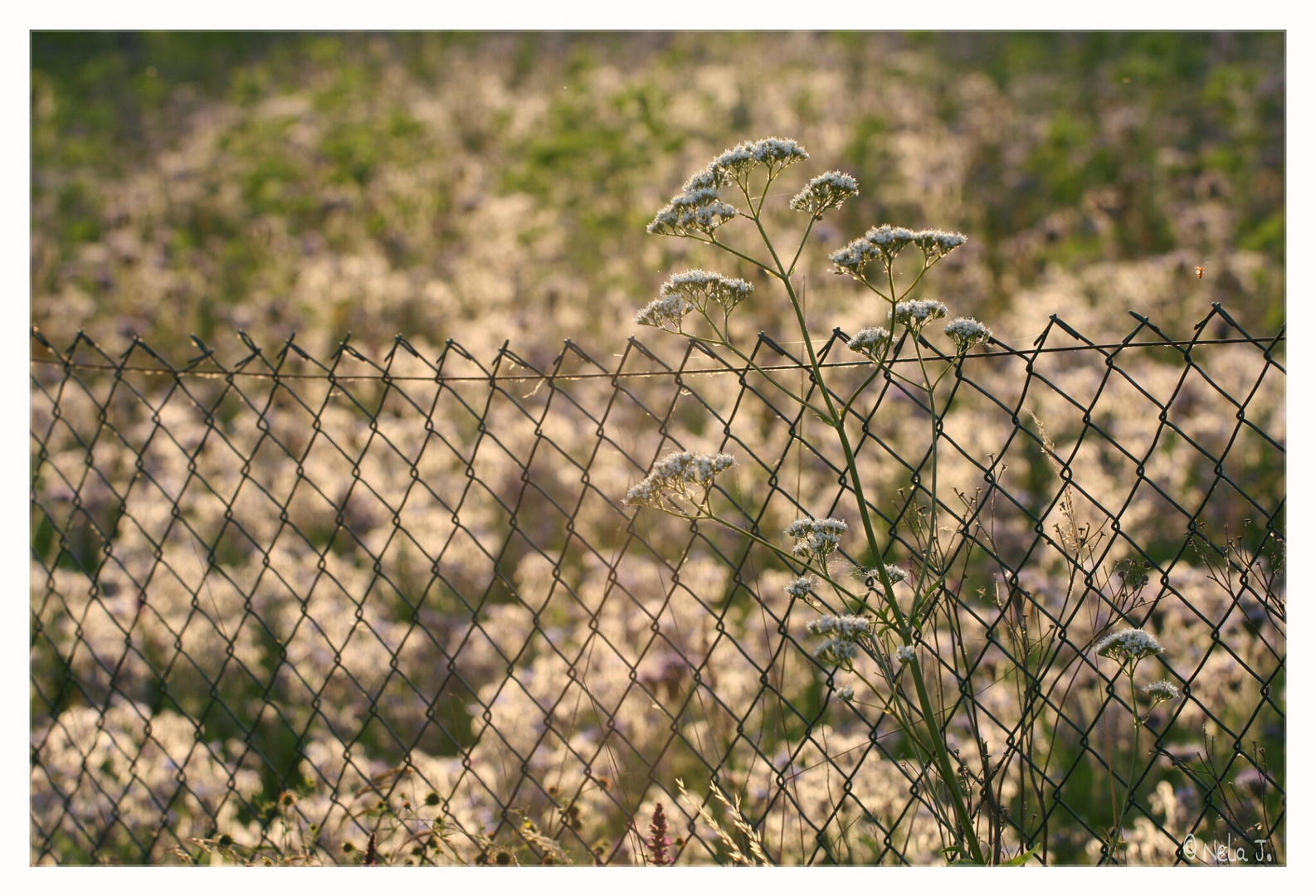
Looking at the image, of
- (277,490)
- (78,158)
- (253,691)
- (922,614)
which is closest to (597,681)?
(253,691)

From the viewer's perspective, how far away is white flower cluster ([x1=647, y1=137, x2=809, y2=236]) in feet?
5.83

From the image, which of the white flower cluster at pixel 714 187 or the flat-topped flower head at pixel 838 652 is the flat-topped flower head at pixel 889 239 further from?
the flat-topped flower head at pixel 838 652

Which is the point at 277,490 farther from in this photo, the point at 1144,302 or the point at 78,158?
the point at 78,158

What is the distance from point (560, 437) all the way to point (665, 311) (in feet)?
10.2

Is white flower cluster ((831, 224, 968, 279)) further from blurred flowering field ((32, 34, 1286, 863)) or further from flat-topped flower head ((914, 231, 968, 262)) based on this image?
blurred flowering field ((32, 34, 1286, 863))

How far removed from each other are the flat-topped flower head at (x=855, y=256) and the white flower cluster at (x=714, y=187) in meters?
0.18

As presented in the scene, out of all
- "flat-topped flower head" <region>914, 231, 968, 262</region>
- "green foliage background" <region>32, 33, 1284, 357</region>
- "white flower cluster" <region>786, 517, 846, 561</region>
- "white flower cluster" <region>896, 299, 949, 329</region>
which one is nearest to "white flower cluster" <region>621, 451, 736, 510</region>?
"white flower cluster" <region>786, 517, 846, 561</region>

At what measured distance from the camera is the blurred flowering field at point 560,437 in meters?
2.56

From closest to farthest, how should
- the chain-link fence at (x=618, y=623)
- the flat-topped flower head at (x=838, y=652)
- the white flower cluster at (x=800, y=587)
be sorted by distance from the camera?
the flat-topped flower head at (x=838, y=652), the white flower cluster at (x=800, y=587), the chain-link fence at (x=618, y=623)

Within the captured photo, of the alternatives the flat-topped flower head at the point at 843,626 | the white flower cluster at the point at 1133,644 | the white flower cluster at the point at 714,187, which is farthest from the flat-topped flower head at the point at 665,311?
the white flower cluster at the point at 1133,644

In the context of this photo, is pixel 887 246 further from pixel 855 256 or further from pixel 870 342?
pixel 870 342

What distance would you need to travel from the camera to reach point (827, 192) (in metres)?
1.81

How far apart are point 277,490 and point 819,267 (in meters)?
3.71

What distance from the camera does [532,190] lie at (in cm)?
770
